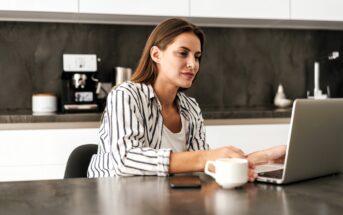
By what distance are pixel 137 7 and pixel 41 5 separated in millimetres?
585

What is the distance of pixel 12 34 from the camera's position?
Answer: 3215mm

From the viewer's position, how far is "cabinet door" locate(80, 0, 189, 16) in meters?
2.93

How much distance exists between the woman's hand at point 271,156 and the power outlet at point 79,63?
1747 mm

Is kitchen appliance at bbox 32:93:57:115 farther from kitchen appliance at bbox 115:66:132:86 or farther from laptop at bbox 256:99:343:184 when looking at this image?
laptop at bbox 256:99:343:184

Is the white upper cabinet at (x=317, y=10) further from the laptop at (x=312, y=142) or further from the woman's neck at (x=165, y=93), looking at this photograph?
the laptop at (x=312, y=142)

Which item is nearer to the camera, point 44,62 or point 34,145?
point 34,145

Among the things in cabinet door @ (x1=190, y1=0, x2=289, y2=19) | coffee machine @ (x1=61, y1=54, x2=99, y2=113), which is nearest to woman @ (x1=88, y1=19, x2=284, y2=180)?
coffee machine @ (x1=61, y1=54, x2=99, y2=113)

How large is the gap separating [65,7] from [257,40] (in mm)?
1492

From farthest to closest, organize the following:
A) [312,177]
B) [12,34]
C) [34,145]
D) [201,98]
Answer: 1. [201,98]
2. [12,34]
3. [34,145]
4. [312,177]

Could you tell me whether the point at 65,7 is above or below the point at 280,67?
above

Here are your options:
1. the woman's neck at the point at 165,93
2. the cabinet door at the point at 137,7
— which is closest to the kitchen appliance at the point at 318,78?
the cabinet door at the point at 137,7

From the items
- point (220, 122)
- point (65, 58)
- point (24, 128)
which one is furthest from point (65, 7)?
point (220, 122)

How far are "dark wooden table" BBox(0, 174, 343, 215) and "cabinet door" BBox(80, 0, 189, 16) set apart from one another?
1.88 metres

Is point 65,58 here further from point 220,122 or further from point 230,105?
point 230,105
